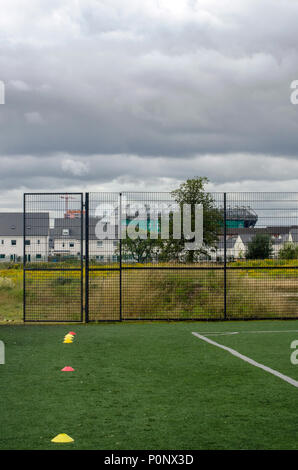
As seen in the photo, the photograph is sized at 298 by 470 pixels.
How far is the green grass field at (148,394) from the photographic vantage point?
5.61 metres

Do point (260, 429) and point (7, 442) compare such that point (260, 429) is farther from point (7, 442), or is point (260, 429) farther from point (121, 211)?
point (121, 211)

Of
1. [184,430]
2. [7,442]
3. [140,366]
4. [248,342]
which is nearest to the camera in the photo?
[7,442]

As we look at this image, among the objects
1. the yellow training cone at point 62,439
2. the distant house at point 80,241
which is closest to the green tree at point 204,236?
the distant house at point 80,241

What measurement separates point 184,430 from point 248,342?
6.76 metres

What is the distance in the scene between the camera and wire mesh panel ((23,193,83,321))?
15.8 m

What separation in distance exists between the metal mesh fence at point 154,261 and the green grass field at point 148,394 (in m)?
3.65

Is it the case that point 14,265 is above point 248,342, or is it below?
above

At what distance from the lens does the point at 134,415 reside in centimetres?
645

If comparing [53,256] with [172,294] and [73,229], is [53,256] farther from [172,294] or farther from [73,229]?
[172,294]

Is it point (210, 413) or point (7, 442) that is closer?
point (7, 442)

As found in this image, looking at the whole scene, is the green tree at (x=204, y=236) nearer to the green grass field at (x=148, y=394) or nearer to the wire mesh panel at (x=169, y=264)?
the wire mesh panel at (x=169, y=264)

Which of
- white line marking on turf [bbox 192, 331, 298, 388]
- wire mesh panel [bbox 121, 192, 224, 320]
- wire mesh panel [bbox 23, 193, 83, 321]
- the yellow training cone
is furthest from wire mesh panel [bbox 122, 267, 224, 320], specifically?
the yellow training cone
